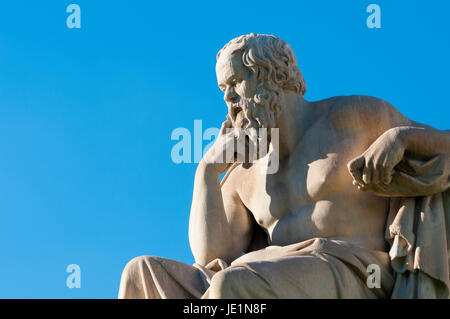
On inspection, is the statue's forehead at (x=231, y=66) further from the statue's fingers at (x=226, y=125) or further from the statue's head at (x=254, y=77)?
the statue's fingers at (x=226, y=125)

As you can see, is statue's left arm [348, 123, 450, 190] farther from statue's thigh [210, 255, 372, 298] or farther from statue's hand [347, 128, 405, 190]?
statue's thigh [210, 255, 372, 298]

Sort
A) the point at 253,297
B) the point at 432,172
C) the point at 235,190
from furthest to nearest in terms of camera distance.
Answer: the point at 235,190
the point at 432,172
the point at 253,297

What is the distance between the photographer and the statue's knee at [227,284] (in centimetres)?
938

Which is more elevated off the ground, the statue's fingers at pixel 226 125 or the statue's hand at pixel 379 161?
the statue's fingers at pixel 226 125

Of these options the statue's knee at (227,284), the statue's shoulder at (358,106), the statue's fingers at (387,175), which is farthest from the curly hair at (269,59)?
the statue's knee at (227,284)

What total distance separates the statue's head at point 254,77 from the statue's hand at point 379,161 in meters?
1.00

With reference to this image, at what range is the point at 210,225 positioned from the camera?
10781mm

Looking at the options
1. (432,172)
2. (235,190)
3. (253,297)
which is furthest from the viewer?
(235,190)

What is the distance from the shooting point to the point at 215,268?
1062cm

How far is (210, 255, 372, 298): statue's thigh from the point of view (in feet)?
30.9
